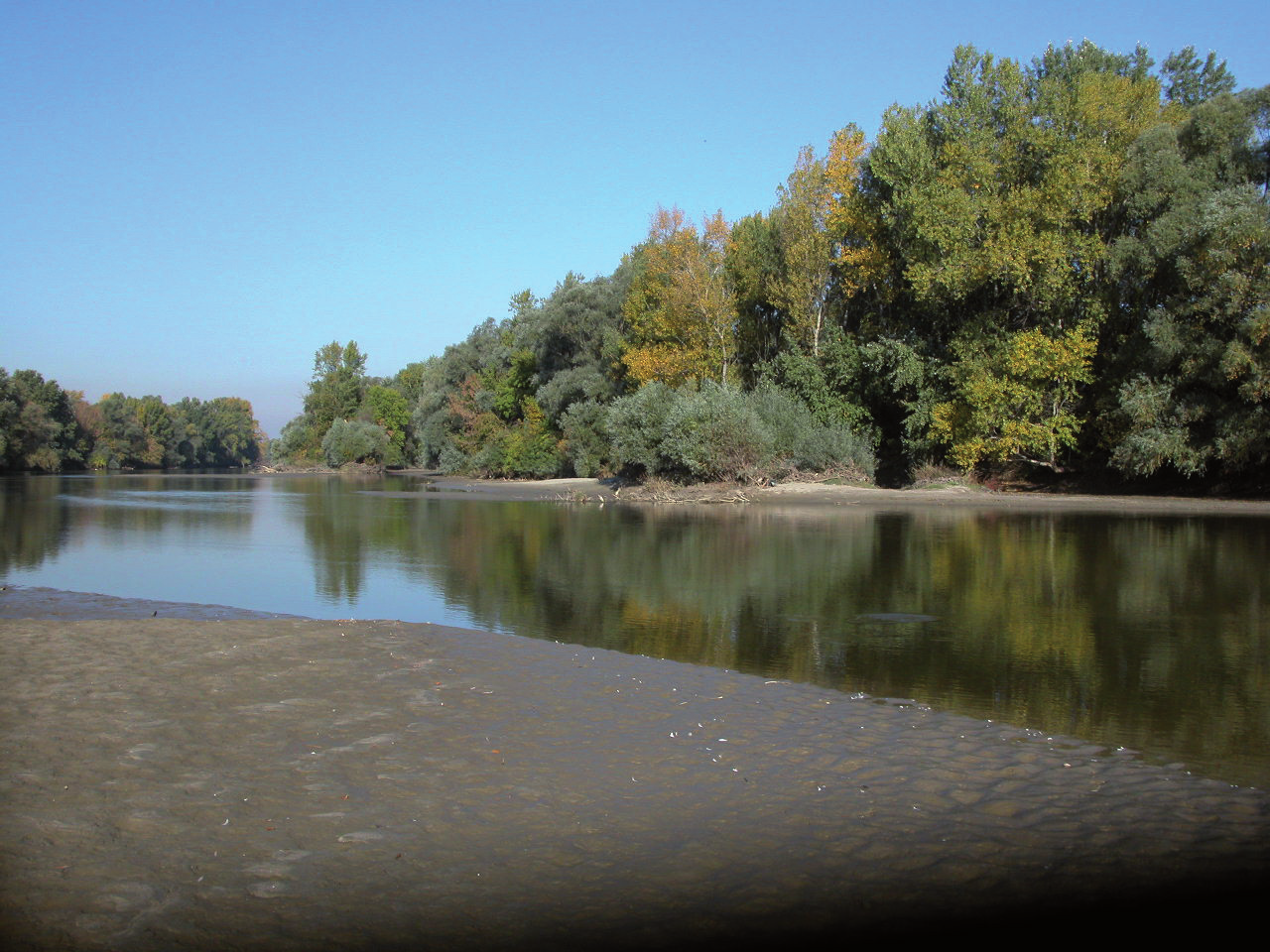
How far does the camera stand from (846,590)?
15.2m

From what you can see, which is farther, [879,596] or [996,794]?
[879,596]

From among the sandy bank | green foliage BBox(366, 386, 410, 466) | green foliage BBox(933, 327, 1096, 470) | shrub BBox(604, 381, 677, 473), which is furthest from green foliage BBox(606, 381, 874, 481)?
green foliage BBox(366, 386, 410, 466)

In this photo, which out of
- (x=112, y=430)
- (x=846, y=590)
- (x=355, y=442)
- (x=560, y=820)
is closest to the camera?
(x=560, y=820)

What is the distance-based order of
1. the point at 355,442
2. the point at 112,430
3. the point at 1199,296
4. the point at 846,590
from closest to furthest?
1. the point at 846,590
2. the point at 1199,296
3. the point at 355,442
4. the point at 112,430

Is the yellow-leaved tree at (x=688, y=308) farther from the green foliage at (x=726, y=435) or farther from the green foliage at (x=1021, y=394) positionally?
the green foliage at (x=1021, y=394)

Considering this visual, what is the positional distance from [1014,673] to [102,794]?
26.3 feet

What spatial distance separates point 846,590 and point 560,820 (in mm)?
10537

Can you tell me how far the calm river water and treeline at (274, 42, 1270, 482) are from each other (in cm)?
616

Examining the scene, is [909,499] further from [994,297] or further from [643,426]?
[643,426]

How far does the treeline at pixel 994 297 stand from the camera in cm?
3097

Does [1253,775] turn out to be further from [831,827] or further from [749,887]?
[749,887]

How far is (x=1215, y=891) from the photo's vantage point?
4.60 metres

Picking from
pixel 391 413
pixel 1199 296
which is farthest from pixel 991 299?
pixel 391 413

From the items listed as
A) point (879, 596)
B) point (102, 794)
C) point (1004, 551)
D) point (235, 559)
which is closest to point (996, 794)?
point (102, 794)
